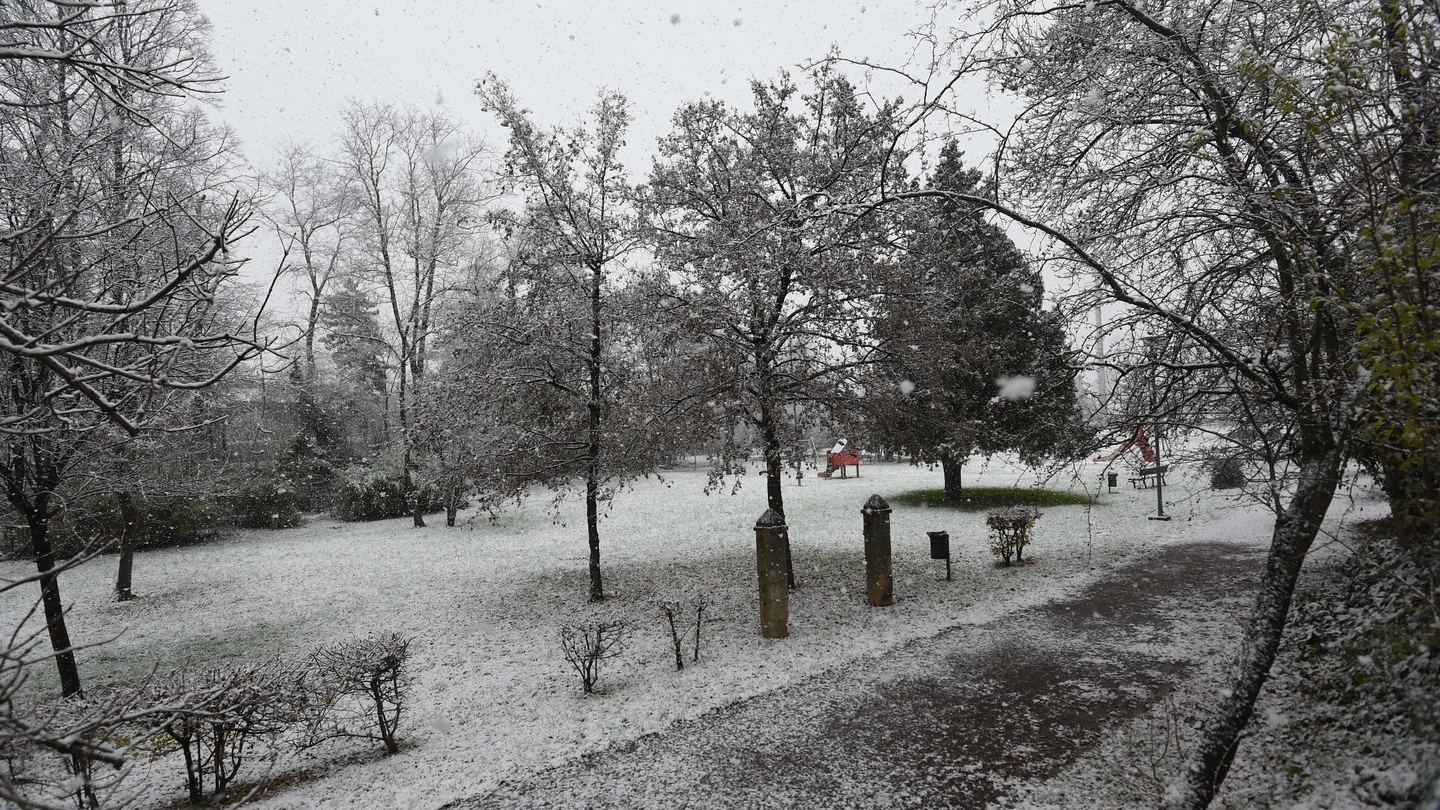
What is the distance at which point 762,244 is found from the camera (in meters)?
8.20

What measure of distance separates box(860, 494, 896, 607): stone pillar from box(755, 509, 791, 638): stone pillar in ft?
4.87

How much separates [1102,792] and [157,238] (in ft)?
33.3

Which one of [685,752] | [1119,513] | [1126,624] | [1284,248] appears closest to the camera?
[1284,248]

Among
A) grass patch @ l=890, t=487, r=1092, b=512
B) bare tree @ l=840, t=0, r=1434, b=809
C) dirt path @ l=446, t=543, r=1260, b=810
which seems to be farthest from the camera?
grass patch @ l=890, t=487, r=1092, b=512

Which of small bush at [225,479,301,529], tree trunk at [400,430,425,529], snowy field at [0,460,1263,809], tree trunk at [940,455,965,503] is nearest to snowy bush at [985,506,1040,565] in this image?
snowy field at [0,460,1263,809]

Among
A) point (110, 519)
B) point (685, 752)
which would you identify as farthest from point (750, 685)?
point (110, 519)

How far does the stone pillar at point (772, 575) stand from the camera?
7812 mm

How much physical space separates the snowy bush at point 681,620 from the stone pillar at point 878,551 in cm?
236

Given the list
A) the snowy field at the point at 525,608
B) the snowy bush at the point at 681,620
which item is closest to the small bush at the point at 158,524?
the snowy field at the point at 525,608

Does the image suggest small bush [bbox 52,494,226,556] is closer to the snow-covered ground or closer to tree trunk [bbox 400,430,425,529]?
tree trunk [bbox 400,430,425,529]

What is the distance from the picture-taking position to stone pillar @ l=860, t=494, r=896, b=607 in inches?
344

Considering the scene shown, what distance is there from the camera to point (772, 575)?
788 cm

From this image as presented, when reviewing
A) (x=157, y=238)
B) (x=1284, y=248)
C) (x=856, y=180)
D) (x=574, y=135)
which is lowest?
(x=1284, y=248)

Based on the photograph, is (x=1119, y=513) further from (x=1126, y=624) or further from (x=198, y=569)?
(x=198, y=569)
